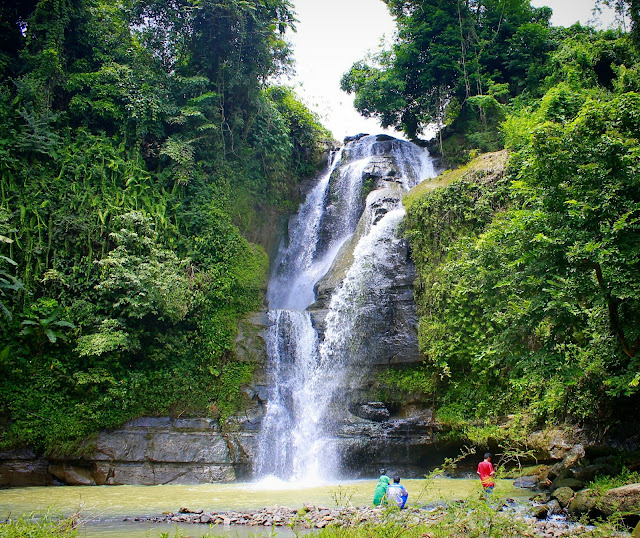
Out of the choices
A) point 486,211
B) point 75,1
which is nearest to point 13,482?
point 486,211

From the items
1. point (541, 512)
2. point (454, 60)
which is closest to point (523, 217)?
point (541, 512)

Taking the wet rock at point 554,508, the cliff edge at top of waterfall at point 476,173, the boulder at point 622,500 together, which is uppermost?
the cliff edge at top of waterfall at point 476,173

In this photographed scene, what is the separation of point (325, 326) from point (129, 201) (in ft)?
25.9

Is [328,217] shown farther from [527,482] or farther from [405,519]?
[405,519]

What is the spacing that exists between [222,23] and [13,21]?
7.92 m

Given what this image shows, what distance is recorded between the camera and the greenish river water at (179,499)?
7191mm

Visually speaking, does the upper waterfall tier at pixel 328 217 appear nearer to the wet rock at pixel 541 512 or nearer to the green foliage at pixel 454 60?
the green foliage at pixel 454 60

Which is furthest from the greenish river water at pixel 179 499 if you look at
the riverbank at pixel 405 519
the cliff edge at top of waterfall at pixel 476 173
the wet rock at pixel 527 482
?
the cliff edge at top of waterfall at pixel 476 173

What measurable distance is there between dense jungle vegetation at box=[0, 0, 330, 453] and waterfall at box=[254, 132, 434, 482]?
157 cm

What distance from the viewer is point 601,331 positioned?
9.55 meters

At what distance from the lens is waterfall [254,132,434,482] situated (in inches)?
538

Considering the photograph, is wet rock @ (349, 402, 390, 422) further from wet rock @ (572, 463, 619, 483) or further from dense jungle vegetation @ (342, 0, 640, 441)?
wet rock @ (572, 463, 619, 483)

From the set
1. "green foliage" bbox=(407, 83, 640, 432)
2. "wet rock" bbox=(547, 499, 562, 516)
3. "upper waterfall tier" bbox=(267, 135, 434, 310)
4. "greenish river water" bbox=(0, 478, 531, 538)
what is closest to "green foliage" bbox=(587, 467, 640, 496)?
"wet rock" bbox=(547, 499, 562, 516)

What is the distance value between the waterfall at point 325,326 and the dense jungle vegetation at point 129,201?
5.16ft
